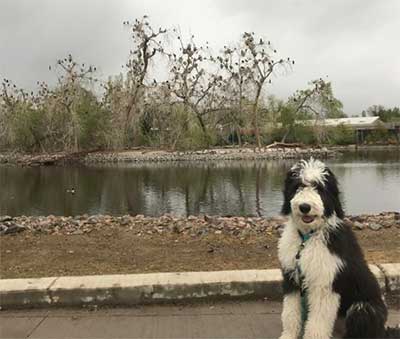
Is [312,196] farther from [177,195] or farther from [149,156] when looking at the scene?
[149,156]

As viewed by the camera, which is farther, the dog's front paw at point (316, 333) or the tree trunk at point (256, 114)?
the tree trunk at point (256, 114)

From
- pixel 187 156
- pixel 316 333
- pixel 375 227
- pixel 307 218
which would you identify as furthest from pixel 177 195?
pixel 187 156

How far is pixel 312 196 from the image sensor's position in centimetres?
328

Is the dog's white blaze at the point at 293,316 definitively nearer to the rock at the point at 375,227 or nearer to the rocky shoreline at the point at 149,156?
the rock at the point at 375,227

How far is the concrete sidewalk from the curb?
78mm

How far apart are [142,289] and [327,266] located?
1.80 m

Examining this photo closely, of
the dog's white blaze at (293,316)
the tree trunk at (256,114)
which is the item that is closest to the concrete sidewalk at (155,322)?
the dog's white blaze at (293,316)

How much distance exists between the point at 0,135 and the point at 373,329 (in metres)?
58.8

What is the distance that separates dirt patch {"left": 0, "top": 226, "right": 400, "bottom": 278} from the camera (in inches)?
224

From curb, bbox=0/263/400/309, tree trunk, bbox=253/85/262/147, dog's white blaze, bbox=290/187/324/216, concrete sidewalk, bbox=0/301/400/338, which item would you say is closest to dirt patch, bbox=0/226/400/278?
curb, bbox=0/263/400/309

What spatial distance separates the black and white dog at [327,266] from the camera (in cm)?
336

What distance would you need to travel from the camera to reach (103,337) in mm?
3842

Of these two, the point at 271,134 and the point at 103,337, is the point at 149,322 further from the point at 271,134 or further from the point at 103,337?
the point at 271,134

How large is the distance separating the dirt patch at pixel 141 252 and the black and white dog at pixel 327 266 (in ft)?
7.15
